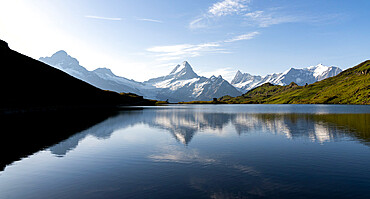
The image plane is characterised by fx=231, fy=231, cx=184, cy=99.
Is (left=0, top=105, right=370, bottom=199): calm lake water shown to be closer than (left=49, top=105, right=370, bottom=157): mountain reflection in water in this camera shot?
Yes

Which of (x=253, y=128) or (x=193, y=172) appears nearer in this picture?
(x=193, y=172)

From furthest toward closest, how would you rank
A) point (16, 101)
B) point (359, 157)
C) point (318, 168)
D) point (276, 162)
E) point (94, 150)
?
point (16, 101), point (94, 150), point (359, 157), point (276, 162), point (318, 168)

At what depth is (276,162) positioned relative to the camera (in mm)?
29234

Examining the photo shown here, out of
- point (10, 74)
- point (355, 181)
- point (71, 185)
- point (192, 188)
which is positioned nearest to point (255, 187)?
point (192, 188)

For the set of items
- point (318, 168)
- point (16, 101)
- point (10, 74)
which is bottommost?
point (318, 168)

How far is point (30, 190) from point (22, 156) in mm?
15625

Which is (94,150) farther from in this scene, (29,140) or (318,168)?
(318,168)

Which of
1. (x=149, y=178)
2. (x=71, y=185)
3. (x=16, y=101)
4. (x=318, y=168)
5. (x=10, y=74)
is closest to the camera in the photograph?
(x=71, y=185)

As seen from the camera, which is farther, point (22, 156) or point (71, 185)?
point (22, 156)

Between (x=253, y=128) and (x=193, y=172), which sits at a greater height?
(x=253, y=128)

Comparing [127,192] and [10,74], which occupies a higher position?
[10,74]

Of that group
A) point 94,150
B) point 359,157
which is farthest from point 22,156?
point 359,157

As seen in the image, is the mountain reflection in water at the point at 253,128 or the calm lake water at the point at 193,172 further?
the mountain reflection in water at the point at 253,128

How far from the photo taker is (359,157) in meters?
31.1
